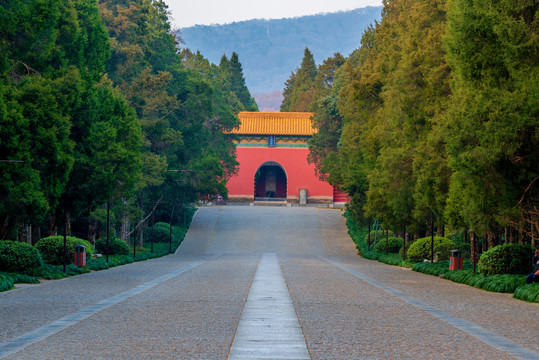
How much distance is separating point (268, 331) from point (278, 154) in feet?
167

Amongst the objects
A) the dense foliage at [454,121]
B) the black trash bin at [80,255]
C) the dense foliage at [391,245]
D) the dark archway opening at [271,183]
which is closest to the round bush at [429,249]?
the dense foliage at [454,121]

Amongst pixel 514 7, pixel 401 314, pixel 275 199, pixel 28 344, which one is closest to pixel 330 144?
pixel 275 199

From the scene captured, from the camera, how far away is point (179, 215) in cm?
4603

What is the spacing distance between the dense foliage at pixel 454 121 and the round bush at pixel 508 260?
24.4 inches

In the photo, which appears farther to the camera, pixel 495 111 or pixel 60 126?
pixel 60 126

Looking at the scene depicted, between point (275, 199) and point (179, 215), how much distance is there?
16451 mm

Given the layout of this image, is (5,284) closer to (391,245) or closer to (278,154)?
(391,245)

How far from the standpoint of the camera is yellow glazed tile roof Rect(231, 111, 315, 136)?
57.0m

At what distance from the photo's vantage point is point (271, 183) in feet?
206

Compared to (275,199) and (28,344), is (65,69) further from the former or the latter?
(275,199)

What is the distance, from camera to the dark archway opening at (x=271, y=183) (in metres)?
62.2

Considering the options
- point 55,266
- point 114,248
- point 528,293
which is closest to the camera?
point 528,293

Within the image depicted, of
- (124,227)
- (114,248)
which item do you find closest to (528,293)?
(114,248)

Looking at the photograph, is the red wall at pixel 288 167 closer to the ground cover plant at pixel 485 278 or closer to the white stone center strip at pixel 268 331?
the ground cover plant at pixel 485 278
